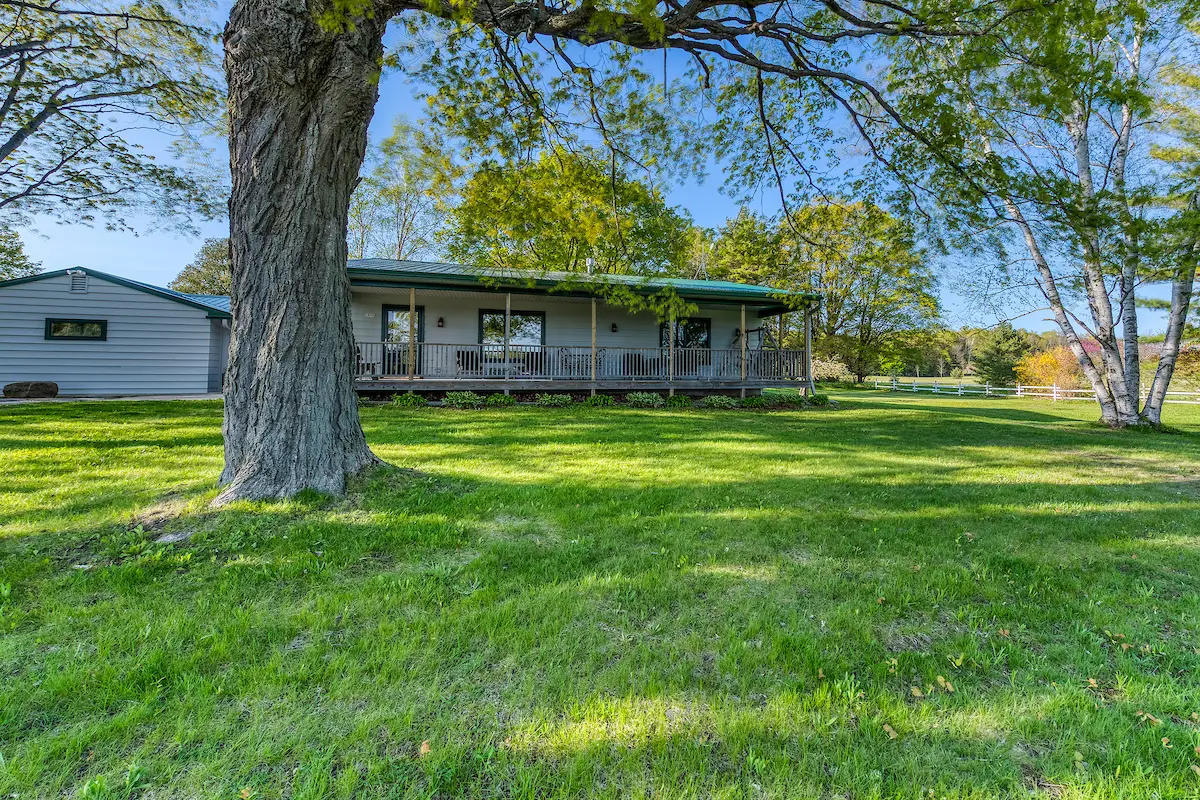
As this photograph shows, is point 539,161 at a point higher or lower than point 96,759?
higher

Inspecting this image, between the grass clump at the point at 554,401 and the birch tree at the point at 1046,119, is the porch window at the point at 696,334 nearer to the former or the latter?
the grass clump at the point at 554,401

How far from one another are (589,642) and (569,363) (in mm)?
11243

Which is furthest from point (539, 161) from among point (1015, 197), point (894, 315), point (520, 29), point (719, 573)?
point (894, 315)

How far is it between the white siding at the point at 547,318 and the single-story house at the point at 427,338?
0.03m

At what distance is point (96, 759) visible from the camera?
1.44 metres

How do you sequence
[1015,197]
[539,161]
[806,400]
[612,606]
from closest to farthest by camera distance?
[612,606] → [1015,197] → [539,161] → [806,400]

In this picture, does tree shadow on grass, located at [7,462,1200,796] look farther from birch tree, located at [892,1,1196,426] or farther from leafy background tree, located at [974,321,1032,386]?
leafy background tree, located at [974,321,1032,386]

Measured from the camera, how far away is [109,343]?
13.0 metres

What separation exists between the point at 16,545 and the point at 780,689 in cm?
461

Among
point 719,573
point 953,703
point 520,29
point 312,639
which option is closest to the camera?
point 953,703

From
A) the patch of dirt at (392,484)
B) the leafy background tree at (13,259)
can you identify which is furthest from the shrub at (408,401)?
the leafy background tree at (13,259)

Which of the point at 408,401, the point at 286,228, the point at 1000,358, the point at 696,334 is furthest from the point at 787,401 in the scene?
the point at 1000,358

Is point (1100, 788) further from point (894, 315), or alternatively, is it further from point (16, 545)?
point (894, 315)

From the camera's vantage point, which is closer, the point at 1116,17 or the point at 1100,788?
the point at 1100,788
